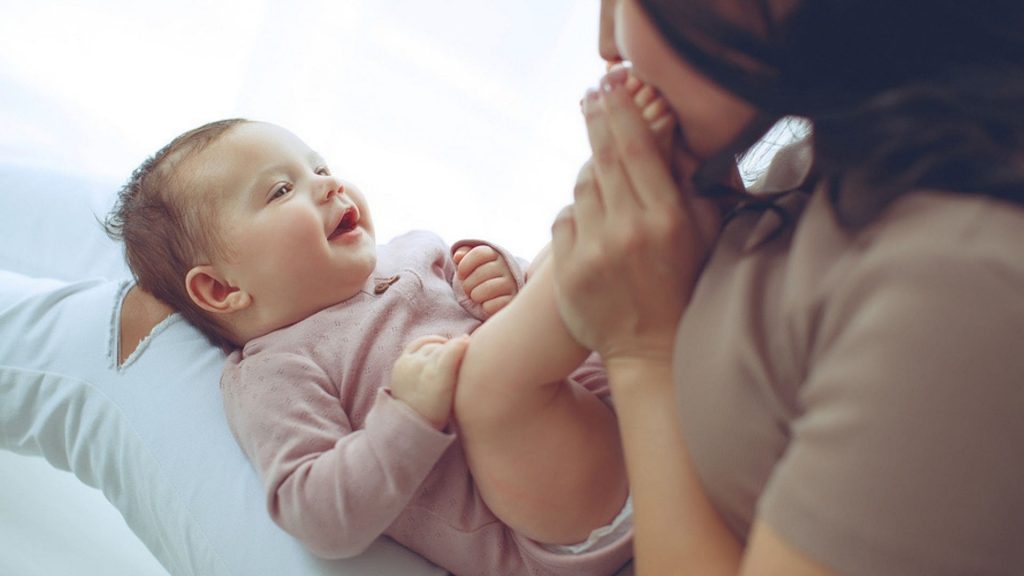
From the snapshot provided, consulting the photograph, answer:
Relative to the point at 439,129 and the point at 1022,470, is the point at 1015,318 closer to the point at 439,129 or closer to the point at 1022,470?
the point at 1022,470

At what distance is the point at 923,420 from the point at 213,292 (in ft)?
2.70

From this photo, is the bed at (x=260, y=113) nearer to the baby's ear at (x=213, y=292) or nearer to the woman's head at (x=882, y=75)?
the baby's ear at (x=213, y=292)

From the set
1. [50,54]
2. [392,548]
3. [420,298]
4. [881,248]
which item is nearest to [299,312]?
[420,298]

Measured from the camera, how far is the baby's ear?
984mm

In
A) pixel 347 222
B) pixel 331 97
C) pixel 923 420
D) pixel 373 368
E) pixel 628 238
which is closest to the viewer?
pixel 923 420

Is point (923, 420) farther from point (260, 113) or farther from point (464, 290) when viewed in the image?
point (260, 113)

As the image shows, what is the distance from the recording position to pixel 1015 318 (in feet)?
1.31

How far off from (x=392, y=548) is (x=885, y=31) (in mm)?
677

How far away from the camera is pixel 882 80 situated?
1.59 ft

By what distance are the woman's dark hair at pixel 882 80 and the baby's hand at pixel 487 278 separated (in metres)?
0.50

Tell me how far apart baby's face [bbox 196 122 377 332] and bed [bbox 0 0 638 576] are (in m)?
0.35

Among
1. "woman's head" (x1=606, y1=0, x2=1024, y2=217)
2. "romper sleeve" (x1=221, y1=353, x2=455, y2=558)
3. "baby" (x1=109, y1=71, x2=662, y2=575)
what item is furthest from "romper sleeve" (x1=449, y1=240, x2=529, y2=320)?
"woman's head" (x1=606, y1=0, x2=1024, y2=217)

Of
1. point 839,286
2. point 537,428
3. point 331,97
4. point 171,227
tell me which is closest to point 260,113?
point 331,97

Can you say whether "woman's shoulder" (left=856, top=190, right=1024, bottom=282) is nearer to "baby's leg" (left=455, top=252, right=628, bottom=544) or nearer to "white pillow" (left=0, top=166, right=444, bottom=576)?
"baby's leg" (left=455, top=252, right=628, bottom=544)
